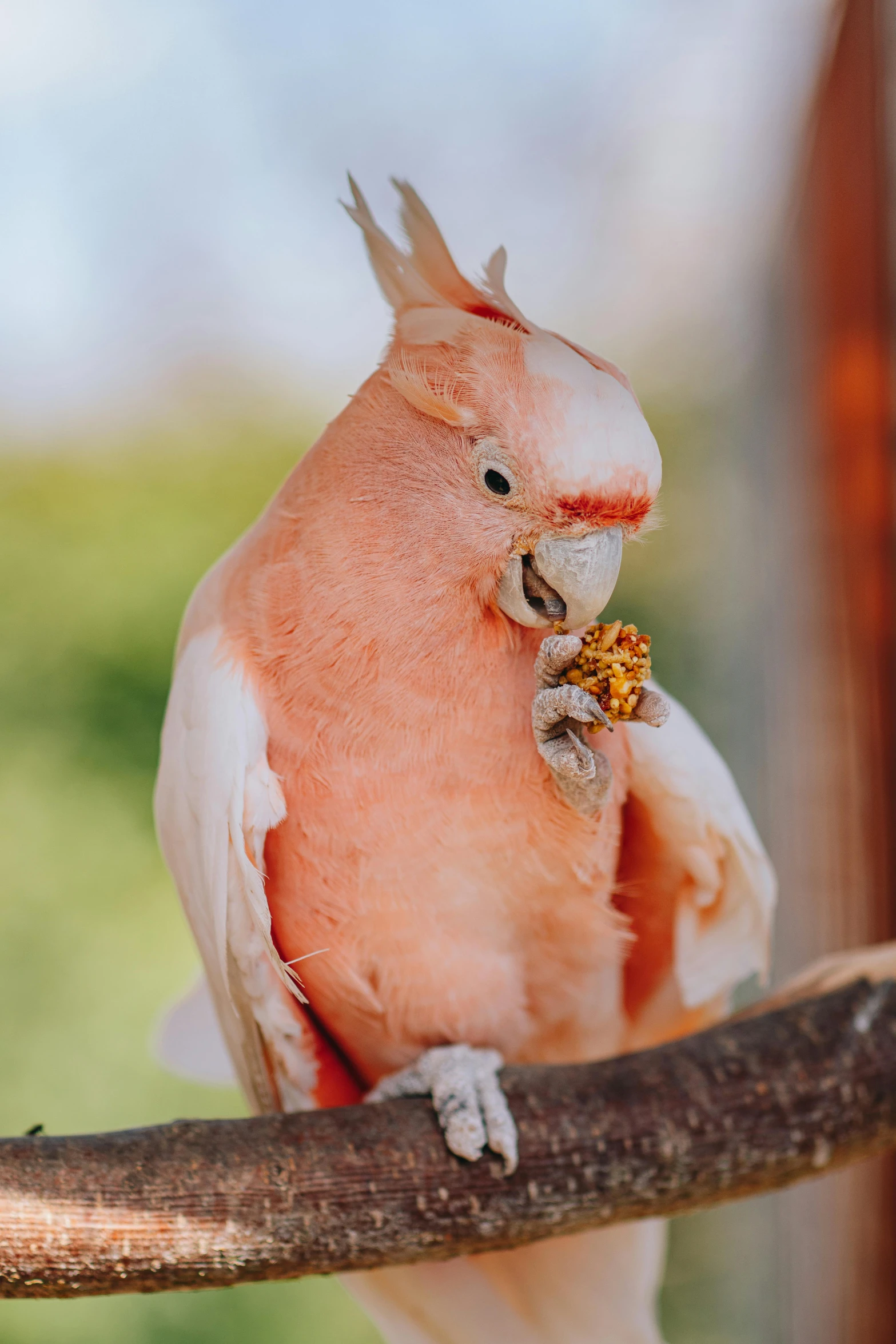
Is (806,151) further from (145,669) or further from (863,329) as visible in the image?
(145,669)

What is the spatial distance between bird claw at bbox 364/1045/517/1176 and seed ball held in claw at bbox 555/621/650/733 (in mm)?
356

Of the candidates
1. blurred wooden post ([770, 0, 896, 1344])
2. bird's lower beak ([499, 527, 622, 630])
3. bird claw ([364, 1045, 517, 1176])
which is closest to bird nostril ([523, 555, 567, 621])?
bird's lower beak ([499, 527, 622, 630])

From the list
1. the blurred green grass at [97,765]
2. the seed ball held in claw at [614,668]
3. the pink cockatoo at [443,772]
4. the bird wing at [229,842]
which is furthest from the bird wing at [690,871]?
the blurred green grass at [97,765]

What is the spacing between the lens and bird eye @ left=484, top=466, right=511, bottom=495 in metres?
0.61

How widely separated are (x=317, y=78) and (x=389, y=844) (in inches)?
50.7

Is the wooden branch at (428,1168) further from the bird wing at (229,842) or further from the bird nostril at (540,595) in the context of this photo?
the bird nostril at (540,595)

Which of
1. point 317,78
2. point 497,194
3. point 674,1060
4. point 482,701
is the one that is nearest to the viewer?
point 482,701

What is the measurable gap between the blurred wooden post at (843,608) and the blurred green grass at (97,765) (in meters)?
0.18

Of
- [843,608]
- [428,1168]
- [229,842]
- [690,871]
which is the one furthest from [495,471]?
[843,608]

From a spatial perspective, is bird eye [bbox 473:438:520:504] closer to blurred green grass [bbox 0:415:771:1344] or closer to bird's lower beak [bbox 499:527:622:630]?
bird's lower beak [bbox 499:527:622:630]

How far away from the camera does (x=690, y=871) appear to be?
2.81 feet

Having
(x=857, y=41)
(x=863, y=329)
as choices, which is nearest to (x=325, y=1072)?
(x=863, y=329)

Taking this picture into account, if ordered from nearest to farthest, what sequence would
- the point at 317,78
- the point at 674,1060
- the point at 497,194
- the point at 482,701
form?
the point at 482,701 → the point at 674,1060 → the point at 317,78 → the point at 497,194

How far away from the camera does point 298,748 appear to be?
726 millimetres
